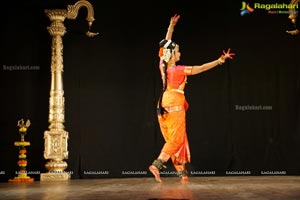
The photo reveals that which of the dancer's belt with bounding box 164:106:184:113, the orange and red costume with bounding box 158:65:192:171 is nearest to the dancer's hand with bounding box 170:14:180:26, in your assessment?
the orange and red costume with bounding box 158:65:192:171

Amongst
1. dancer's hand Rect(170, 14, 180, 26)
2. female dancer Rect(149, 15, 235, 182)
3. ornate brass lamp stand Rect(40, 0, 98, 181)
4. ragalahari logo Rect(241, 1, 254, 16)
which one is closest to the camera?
female dancer Rect(149, 15, 235, 182)

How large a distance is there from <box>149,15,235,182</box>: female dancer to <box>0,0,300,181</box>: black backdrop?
756 mm

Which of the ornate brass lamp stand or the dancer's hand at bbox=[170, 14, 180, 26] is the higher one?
the dancer's hand at bbox=[170, 14, 180, 26]

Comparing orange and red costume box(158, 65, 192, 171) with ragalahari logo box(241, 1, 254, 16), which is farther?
ragalahari logo box(241, 1, 254, 16)

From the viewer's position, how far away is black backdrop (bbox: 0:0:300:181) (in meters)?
9.07

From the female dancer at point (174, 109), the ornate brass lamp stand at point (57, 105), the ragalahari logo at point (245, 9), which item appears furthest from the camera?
the ragalahari logo at point (245, 9)

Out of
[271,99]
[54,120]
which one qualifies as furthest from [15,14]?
[271,99]

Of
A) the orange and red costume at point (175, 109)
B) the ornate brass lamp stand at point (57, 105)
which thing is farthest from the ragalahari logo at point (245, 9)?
the ornate brass lamp stand at point (57, 105)

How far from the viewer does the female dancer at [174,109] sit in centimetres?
803

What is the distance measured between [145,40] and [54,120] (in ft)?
7.09

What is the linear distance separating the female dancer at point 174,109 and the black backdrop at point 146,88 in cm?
76

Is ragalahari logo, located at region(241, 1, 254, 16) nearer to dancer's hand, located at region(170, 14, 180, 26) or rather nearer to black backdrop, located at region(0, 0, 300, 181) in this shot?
black backdrop, located at region(0, 0, 300, 181)

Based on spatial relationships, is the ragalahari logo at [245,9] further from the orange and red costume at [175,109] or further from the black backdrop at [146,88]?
the orange and red costume at [175,109]

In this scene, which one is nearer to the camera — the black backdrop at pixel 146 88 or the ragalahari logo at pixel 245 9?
the black backdrop at pixel 146 88
